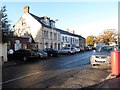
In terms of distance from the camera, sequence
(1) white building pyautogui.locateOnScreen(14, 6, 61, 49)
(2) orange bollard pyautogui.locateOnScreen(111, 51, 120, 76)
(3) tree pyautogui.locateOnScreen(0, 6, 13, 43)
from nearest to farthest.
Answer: (2) orange bollard pyautogui.locateOnScreen(111, 51, 120, 76) < (3) tree pyautogui.locateOnScreen(0, 6, 13, 43) < (1) white building pyautogui.locateOnScreen(14, 6, 61, 49)

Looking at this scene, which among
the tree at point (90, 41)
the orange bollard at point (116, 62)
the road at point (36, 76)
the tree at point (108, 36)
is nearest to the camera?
the road at point (36, 76)

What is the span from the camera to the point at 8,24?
1049 inches

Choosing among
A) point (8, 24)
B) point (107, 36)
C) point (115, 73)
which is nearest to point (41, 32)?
point (8, 24)

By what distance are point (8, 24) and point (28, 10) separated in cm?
2907

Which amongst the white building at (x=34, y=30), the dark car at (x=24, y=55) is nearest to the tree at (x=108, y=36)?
the white building at (x=34, y=30)

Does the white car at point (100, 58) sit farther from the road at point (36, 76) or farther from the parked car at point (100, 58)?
the road at point (36, 76)

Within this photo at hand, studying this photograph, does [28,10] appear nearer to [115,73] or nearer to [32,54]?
[32,54]

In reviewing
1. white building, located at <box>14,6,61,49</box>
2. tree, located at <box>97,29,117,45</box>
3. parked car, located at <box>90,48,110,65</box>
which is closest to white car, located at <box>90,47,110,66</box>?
parked car, located at <box>90,48,110,65</box>

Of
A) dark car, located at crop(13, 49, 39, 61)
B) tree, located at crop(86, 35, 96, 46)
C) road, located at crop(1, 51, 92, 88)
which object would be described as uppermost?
tree, located at crop(86, 35, 96, 46)

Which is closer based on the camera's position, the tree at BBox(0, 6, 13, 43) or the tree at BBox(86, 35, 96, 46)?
the tree at BBox(0, 6, 13, 43)

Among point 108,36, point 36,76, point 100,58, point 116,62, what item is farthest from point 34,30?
point 108,36

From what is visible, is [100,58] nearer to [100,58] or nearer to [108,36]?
[100,58]

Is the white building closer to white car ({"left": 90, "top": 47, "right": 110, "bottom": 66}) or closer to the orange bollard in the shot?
white car ({"left": 90, "top": 47, "right": 110, "bottom": 66})

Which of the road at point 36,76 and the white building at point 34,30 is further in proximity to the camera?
the white building at point 34,30
